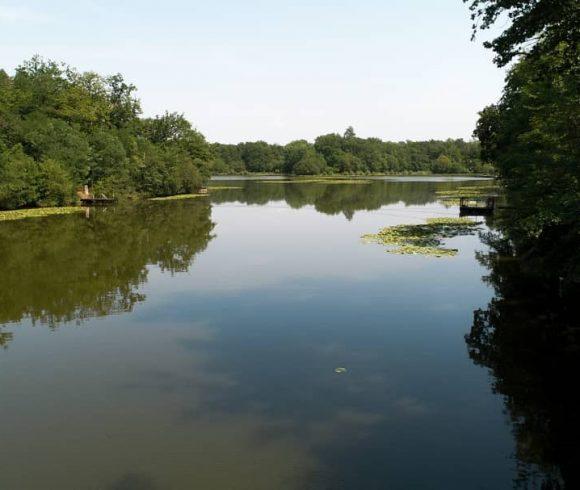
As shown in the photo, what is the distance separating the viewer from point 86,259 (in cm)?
3012

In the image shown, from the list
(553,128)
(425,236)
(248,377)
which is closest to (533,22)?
(553,128)

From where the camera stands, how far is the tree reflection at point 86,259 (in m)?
Result: 20.5

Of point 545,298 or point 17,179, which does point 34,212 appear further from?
point 545,298

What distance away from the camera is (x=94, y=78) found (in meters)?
86.9

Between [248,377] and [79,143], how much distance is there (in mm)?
62012

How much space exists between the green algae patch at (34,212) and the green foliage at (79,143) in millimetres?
2061

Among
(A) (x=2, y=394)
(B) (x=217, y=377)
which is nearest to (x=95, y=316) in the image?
(A) (x=2, y=394)

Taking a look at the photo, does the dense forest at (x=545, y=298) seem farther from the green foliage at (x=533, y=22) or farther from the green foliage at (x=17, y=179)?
the green foliage at (x=17, y=179)

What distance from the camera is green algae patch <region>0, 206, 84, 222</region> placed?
5041cm

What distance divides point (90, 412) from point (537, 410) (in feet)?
35.8

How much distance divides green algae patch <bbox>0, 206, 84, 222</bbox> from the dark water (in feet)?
81.4

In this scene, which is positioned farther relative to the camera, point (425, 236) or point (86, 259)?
point (425, 236)

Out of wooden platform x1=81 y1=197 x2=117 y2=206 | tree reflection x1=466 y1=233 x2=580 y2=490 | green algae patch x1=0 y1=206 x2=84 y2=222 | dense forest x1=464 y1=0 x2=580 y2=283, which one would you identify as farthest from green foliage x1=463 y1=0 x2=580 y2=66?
wooden platform x1=81 y1=197 x2=117 y2=206

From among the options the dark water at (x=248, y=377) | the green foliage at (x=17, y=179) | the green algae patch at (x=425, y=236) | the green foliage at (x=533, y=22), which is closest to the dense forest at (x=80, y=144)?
the green foliage at (x=17, y=179)
